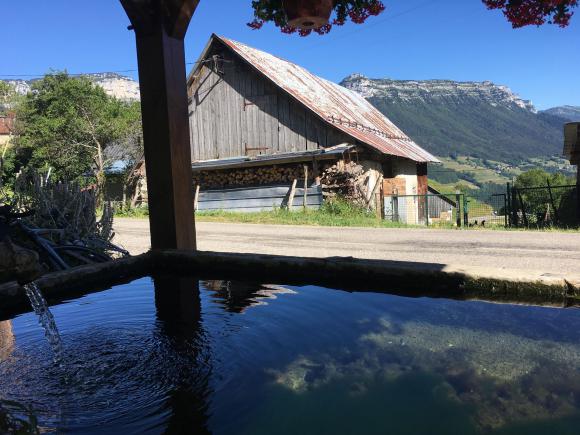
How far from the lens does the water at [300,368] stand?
1.64 metres

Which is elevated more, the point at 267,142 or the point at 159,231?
the point at 267,142

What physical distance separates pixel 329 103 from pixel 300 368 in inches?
699

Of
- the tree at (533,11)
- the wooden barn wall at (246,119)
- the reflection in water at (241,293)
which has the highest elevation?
the wooden barn wall at (246,119)

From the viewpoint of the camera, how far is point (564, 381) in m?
1.86

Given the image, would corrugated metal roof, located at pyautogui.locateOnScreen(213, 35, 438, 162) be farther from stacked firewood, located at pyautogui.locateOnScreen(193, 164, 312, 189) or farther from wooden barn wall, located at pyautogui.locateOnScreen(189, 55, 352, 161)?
stacked firewood, located at pyautogui.locateOnScreen(193, 164, 312, 189)

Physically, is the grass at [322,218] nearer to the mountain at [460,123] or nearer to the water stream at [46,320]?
the water stream at [46,320]

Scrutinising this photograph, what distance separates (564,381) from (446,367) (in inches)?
Answer: 17.1

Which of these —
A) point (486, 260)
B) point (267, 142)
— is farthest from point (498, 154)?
point (486, 260)

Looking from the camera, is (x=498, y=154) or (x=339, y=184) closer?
(x=339, y=184)

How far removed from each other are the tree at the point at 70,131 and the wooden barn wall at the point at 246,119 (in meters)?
9.16

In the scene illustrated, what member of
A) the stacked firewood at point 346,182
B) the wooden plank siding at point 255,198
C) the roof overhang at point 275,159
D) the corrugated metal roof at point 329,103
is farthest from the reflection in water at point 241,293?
the wooden plank siding at point 255,198

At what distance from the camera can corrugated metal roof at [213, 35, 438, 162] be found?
16562mm

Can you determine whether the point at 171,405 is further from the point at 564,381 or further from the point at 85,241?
the point at 85,241

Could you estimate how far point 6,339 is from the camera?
2504 mm
